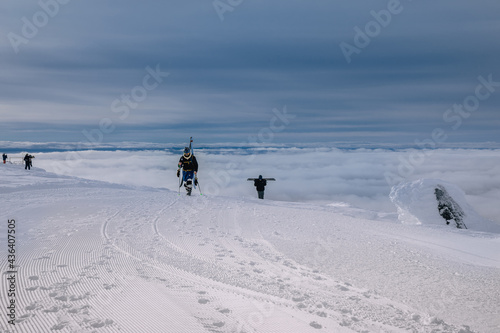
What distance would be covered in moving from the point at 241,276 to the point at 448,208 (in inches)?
610

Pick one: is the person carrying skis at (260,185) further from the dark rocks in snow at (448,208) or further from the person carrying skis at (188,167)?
the dark rocks in snow at (448,208)

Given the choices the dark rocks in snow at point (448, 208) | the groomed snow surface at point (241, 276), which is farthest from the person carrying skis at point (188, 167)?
the dark rocks in snow at point (448, 208)

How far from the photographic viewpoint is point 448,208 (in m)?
18.6

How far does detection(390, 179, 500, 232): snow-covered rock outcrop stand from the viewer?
18469mm

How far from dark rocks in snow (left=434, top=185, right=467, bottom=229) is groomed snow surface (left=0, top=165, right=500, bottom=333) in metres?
5.21

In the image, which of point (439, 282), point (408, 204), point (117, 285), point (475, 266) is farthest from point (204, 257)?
point (408, 204)

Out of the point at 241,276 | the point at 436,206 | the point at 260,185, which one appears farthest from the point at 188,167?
the point at 241,276

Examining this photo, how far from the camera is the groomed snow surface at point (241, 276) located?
4.93 meters

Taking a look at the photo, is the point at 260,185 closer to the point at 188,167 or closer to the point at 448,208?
the point at 188,167

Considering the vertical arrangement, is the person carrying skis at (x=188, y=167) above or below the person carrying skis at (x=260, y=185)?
above

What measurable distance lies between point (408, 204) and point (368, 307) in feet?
49.4

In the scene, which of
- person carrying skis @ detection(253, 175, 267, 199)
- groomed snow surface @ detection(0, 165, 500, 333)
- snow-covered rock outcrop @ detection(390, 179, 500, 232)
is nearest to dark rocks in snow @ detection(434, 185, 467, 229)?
snow-covered rock outcrop @ detection(390, 179, 500, 232)

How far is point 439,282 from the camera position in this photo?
22.9ft

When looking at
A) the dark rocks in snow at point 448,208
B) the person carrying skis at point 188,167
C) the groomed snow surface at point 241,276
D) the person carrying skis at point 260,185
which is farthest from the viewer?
the person carrying skis at point 260,185
